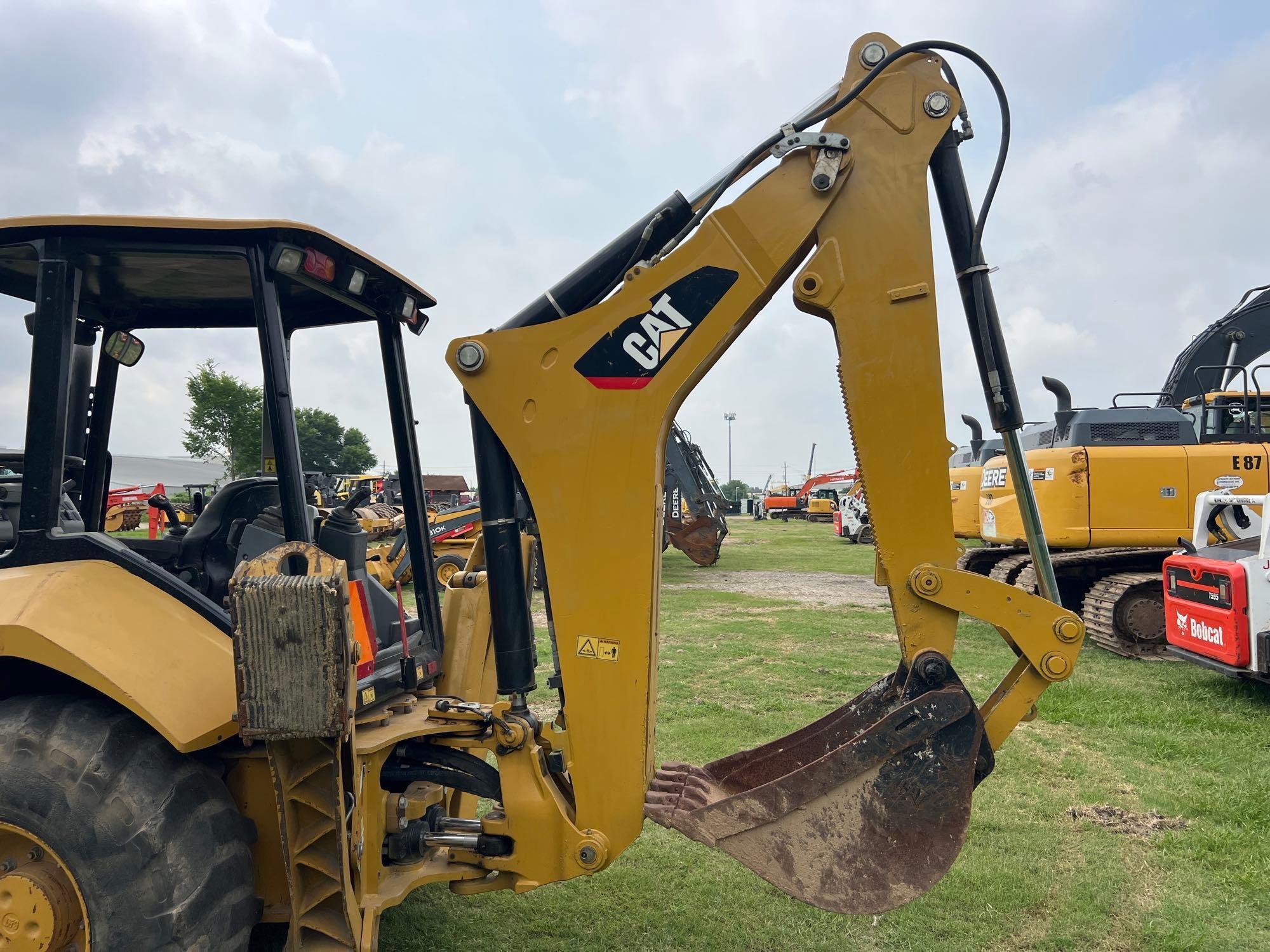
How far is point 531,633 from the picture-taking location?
3.06 m

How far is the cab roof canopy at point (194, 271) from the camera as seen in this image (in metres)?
2.69

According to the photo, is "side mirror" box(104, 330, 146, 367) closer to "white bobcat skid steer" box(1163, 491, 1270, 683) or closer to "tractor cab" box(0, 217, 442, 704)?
"tractor cab" box(0, 217, 442, 704)

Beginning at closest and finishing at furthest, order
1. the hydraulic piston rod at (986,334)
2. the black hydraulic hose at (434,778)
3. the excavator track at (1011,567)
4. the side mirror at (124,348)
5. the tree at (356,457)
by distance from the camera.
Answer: the hydraulic piston rod at (986,334) < the black hydraulic hose at (434,778) < the side mirror at (124,348) < the excavator track at (1011,567) < the tree at (356,457)

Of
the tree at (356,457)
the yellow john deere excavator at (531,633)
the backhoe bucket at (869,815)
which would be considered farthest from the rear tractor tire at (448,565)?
the tree at (356,457)

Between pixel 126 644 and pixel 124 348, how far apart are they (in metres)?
1.71

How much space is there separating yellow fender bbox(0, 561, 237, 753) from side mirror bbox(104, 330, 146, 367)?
4.36 feet

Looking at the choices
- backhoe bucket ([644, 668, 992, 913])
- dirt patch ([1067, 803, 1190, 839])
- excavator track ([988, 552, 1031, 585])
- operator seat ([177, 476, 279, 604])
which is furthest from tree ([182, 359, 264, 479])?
excavator track ([988, 552, 1031, 585])

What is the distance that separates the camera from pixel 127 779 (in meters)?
2.40

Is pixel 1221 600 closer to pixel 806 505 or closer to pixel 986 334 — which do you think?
pixel 986 334

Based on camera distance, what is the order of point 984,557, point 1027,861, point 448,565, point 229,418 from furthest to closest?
1. point 448,565
2. point 984,557
3. point 229,418
4. point 1027,861

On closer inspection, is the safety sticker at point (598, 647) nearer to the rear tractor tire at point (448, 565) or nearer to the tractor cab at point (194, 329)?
the tractor cab at point (194, 329)

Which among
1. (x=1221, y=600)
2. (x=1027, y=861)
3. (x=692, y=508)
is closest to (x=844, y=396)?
(x=1027, y=861)

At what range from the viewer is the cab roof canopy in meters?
2.69

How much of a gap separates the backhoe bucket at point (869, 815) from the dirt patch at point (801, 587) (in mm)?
10397
